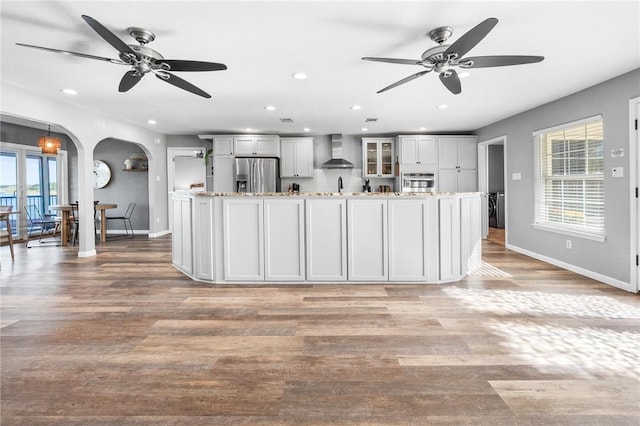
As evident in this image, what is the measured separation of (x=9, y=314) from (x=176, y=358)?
6.48 feet

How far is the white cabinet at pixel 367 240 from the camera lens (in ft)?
12.3

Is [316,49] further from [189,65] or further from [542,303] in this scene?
[542,303]

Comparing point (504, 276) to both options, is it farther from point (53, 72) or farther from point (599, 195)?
point (53, 72)

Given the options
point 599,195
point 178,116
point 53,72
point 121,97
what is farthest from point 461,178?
point 53,72

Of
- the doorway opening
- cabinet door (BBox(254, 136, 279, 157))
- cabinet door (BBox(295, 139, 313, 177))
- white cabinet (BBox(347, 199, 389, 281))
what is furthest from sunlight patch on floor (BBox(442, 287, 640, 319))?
cabinet door (BBox(254, 136, 279, 157))

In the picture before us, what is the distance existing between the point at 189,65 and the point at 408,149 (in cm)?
557

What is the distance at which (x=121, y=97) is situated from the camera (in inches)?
184

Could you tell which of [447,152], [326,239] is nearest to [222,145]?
[326,239]

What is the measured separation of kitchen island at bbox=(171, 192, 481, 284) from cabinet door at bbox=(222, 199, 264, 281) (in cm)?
1

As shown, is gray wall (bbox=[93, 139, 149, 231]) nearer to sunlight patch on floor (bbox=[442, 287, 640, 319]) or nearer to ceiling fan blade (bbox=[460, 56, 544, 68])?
sunlight patch on floor (bbox=[442, 287, 640, 319])

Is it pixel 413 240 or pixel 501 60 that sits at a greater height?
pixel 501 60

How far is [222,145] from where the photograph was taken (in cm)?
747

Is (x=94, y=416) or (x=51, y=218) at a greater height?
(x=51, y=218)

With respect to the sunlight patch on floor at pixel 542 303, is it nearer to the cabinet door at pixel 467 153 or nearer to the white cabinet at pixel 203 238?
the white cabinet at pixel 203 238
